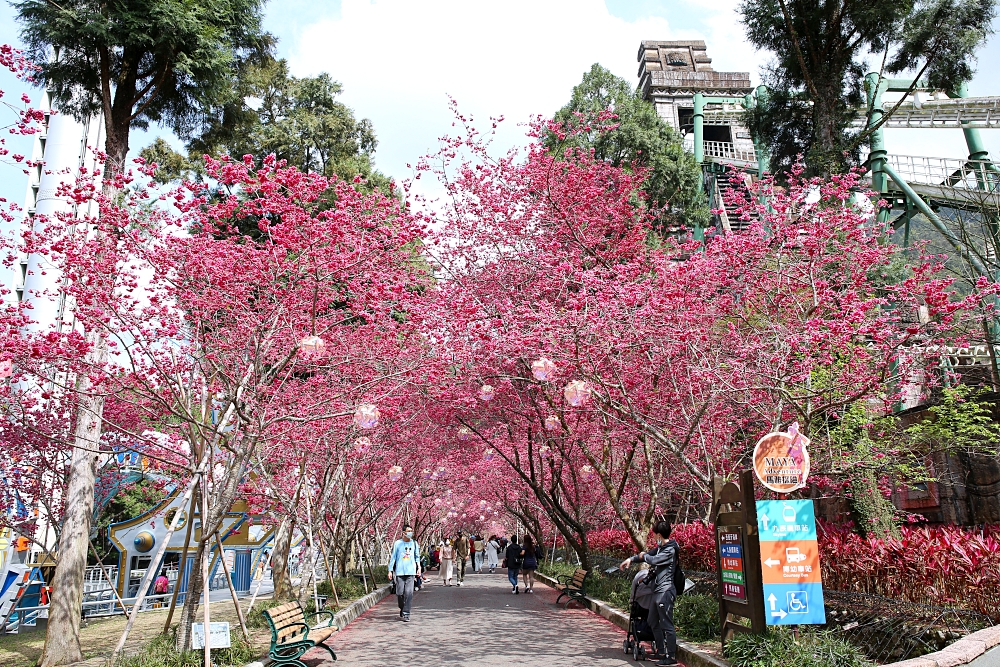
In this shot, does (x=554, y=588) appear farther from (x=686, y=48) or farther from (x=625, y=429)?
(x=686, y=48)

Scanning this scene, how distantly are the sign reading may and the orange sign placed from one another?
59 cm

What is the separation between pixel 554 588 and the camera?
21.6 meters

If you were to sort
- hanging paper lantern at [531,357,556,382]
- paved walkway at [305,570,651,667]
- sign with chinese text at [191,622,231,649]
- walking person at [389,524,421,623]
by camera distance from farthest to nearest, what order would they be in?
walking person at [389,524,421,623] → hanging paper lantern at [531,357,556,382] → paved walkway at [305,570,651,667] → sign with chinese text at [191,622,231,649]

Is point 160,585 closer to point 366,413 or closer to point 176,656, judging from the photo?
point 176,656

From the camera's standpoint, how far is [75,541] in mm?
10078

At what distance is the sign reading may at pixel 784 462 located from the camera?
24.3ft

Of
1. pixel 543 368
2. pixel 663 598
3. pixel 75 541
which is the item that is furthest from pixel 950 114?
pixel 75 541

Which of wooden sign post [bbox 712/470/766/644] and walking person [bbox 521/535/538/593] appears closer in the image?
wooden sign post [bbox 712/470/766/644]

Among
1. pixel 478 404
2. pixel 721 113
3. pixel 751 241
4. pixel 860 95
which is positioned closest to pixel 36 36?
pixel 478 404

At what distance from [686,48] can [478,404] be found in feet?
200

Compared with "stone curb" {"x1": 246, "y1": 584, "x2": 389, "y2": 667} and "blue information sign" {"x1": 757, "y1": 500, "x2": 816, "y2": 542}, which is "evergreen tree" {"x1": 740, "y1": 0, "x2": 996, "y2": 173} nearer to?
"blue information sign" {"x1": 757, "y1": 500, "x2": 816, "y2": 542}

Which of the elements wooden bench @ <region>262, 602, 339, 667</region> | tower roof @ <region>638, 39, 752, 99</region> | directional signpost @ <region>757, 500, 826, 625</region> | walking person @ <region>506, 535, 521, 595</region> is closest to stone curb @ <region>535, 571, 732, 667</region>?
directional signpost @ <region>757, 500, 826, 625</region>

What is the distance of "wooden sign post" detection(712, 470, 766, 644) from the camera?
7113 millimetres

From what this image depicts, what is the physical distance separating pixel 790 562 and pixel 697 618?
2.71m
